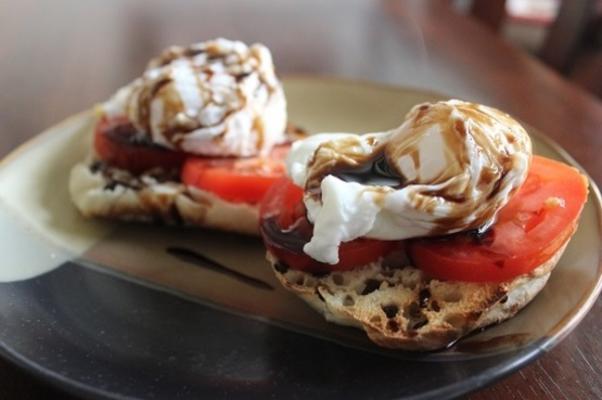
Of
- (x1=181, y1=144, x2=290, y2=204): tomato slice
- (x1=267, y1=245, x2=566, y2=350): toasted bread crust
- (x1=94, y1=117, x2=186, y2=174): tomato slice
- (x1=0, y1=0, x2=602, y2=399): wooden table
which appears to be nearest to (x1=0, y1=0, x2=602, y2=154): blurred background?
(x1=0, y1=0, x2=602, y2=399): wooden table

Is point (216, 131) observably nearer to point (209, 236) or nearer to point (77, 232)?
point (209, 236)

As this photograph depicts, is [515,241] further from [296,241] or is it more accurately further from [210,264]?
[210,264]

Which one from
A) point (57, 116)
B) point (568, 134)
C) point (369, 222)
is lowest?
point (57, 116)

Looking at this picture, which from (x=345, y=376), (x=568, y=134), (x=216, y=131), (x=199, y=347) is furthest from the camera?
(x=568, y=134)

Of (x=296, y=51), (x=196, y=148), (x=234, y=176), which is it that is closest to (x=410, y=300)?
(x=234, y=176)

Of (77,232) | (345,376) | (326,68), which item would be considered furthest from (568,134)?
(77,232)

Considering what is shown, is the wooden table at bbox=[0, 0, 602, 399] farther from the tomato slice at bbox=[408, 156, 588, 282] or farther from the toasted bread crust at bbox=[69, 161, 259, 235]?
the tomato slice at bbox=[408, 156, 588, 282]
